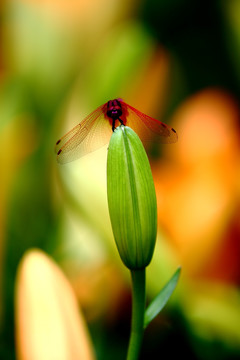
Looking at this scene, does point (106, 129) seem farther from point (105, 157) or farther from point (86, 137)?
point (105, 157)

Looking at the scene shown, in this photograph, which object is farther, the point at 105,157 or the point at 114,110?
the point at 105,157

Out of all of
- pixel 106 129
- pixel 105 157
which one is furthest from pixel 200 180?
pixel 106 129

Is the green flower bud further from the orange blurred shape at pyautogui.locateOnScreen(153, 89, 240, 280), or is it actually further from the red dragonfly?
the orange blurred shape at pyautogui.locateOnScreen(153, 89, 240, 280)

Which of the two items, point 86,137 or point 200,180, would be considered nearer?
point 86,137

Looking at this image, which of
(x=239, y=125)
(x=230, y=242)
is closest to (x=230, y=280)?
(x=230, y=242)

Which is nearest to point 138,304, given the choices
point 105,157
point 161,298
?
point 161,298

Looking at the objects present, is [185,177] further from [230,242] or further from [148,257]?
[148,257]

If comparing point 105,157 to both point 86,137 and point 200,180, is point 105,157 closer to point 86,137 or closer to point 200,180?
point 200,180
